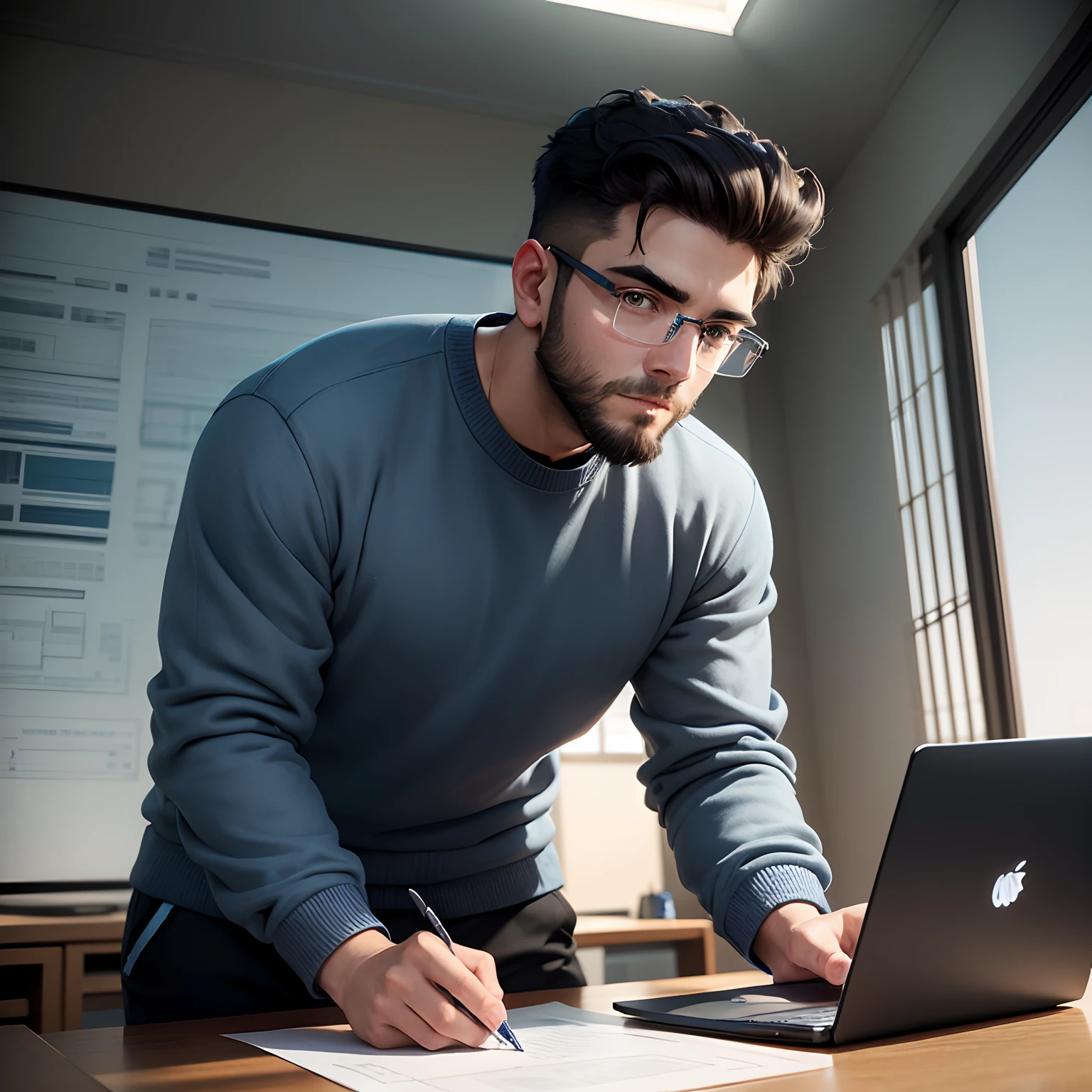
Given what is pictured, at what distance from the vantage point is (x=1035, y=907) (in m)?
0.80

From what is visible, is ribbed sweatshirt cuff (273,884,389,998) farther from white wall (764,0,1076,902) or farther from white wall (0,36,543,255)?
white wall (0,36,543,255)

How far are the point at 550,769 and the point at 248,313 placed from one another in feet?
6.44

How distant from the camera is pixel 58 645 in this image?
103 inches

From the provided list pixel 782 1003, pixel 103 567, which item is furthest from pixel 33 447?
pixel 782 1003

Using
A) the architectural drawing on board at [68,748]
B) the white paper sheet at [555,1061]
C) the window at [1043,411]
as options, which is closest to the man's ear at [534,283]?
the white paper sheet at [555,1061]

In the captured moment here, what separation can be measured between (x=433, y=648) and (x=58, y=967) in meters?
1.79

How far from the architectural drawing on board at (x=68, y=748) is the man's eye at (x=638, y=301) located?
1.97 meters

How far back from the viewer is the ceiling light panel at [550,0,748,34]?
2.85 m

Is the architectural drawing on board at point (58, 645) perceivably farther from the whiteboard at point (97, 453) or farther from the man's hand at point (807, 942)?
the man's hand at point (807, 942)

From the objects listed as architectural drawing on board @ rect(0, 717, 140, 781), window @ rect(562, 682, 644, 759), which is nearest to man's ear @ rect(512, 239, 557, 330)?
architectural drawing on board @ rect(0, 717, 140, 781)

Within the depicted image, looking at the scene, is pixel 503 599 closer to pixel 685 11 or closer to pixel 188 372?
pixel 188 372

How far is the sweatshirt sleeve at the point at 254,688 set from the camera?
845 mm

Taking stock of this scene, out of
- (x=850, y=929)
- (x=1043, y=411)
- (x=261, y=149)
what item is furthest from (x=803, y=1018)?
(x=261, y=149)

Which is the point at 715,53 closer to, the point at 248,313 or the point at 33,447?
the point at 248,313
